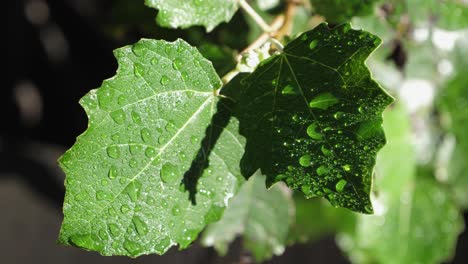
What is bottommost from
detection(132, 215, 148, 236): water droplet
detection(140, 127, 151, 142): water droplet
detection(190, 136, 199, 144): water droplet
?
detection(132, 215, 148, 236): water droplet

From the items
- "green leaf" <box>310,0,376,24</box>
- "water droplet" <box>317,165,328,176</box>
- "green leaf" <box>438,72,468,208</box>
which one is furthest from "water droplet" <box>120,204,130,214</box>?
"green leaf" <box>438,72,468,208</box>

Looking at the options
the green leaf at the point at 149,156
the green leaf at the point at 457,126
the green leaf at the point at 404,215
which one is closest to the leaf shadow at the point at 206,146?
the green leaf at the point at 149,156

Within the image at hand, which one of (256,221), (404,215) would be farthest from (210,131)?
(404,215)

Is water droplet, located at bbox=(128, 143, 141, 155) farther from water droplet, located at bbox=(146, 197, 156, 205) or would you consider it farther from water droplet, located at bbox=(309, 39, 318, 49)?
water droplet, located at bbox=(309, 39, 318, 49)

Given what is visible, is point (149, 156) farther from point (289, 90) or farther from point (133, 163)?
point (289, 90)

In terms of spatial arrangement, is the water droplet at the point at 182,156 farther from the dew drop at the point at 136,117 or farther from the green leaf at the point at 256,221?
the green leaf at the point at 256,221

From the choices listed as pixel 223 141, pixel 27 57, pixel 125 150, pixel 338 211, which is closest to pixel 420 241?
pixel 338 211
